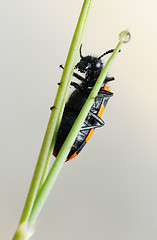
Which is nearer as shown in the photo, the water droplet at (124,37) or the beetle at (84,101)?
the water droplet at (124,37)

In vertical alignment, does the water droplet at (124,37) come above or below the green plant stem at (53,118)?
above

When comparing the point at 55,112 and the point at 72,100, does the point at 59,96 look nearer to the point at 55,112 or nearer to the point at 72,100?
the point at 55,112

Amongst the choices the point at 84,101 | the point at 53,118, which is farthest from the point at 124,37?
the point at 84,101

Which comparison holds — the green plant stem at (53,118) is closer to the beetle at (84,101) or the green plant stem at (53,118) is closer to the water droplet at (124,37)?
the water droplet at (124,37)

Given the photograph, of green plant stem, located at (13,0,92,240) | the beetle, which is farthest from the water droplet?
the beetle

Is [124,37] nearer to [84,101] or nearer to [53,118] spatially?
[53,118]

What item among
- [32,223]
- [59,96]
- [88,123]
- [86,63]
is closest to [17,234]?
[32,223]

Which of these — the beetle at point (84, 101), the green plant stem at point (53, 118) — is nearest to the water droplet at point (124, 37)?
the green plant stem at point (53, 118)

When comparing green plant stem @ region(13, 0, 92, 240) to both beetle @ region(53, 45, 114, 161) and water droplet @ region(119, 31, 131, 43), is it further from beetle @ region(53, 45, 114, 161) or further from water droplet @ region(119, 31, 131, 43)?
beetle @ region(53, 45, 114, 161)
